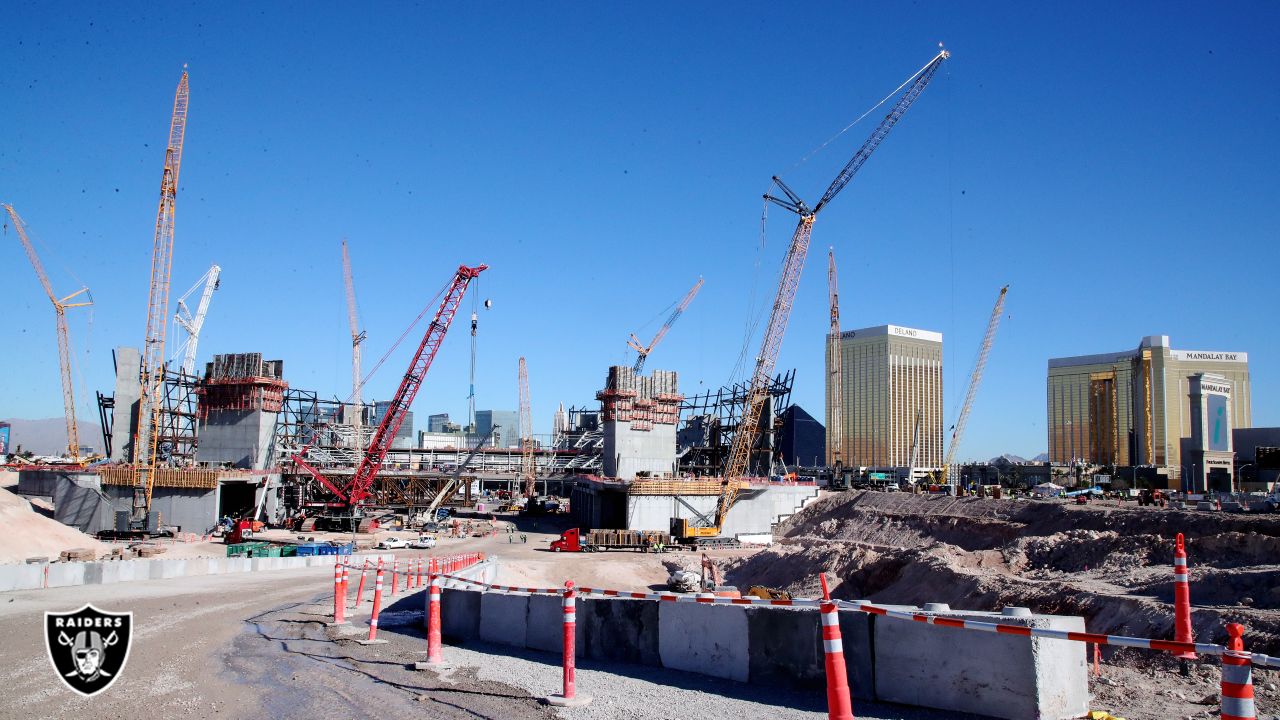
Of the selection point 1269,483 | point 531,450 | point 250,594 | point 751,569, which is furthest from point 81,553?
point 1269,483

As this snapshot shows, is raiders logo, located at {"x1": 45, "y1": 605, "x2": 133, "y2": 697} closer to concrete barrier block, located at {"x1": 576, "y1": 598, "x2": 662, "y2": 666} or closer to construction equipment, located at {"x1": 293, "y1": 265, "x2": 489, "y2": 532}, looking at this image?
concrete barrier block, located at {"x1": 576, "y1": 598, "x2": 662, "y2": 666}

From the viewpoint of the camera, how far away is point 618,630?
520 inches

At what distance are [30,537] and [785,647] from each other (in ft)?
151

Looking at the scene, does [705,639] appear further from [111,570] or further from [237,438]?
[237,438]

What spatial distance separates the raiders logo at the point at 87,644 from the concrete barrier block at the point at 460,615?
7.35 meters

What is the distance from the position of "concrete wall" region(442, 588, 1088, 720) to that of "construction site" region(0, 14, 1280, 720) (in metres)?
0.03

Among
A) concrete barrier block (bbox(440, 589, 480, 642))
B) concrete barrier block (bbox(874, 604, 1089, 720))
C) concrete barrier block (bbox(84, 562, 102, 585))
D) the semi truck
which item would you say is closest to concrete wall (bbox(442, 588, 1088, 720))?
concrete barrier block (bbox(874, 604, 1089, 720))

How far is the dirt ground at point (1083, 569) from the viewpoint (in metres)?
15.5

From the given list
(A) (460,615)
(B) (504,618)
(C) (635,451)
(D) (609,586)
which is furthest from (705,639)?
(C) (635,451)

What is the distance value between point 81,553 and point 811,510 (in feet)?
184

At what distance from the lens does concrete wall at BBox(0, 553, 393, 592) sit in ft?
80.0

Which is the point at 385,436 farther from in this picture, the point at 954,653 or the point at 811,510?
the point at 954,653

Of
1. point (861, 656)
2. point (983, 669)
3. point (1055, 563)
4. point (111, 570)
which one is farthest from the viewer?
point (1055, 563)

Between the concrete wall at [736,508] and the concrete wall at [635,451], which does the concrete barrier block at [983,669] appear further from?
the concrete wall at [635,451]
